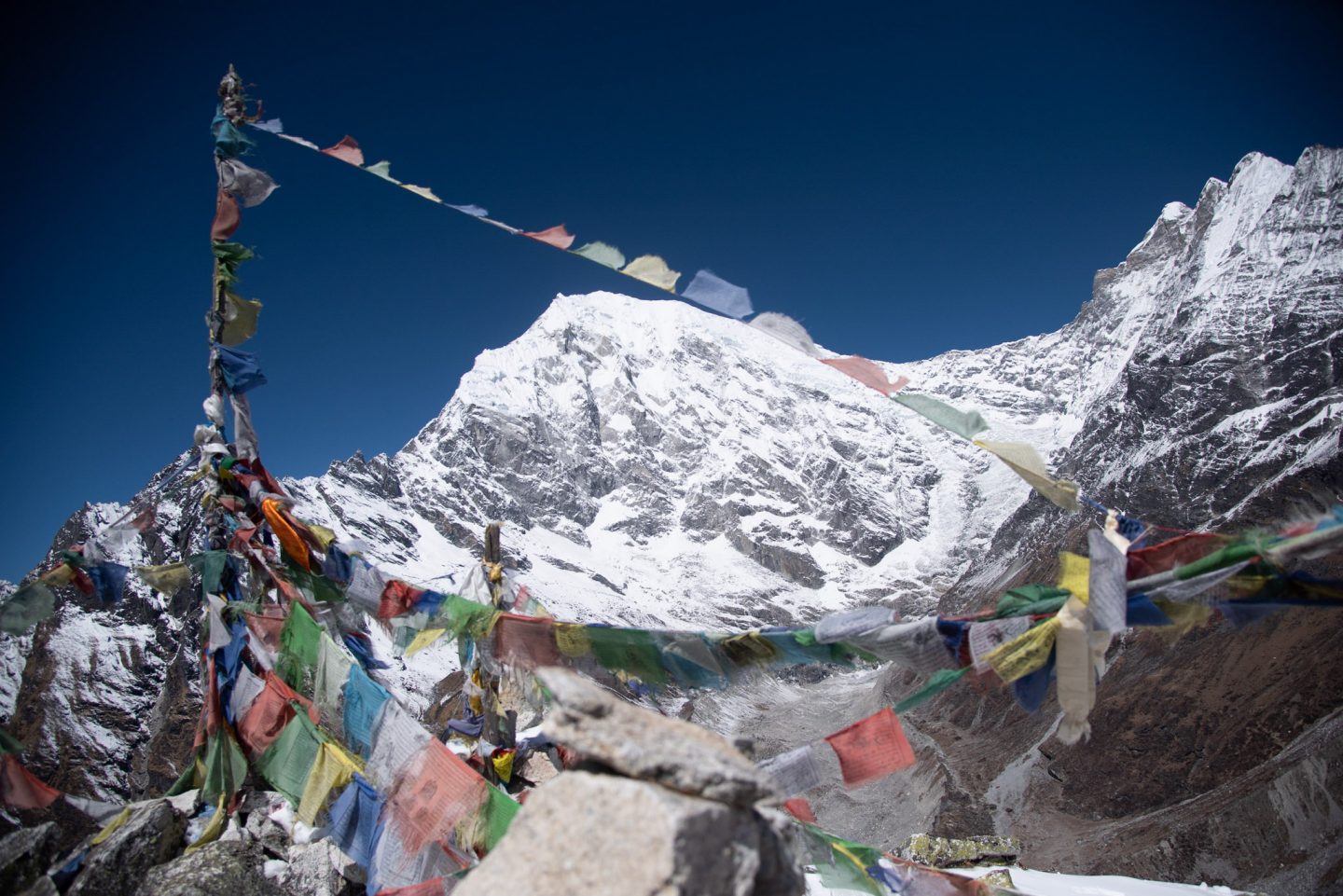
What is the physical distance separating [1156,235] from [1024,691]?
238 meters

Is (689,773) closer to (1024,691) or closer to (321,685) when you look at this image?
(1024,691)

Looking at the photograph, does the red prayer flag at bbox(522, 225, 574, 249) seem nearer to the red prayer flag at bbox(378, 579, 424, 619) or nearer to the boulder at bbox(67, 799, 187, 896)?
the red prayer flag at bbox(378, 579, 424, 619)

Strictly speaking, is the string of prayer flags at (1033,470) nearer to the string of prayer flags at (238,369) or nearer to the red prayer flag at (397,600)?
the red prayer flag at (397,600)

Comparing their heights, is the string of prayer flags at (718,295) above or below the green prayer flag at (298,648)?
above

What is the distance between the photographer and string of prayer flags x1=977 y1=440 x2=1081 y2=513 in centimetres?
405

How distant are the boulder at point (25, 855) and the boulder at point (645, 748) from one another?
197 inches

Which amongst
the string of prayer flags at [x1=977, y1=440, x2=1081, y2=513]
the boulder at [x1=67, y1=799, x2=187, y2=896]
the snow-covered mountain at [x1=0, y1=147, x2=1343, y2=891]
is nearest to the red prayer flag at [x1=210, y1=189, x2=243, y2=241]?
the snow-covered mountain at [x1=0, y1=147, x2=1343, y2=891]

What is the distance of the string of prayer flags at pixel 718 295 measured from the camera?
4.43 metres

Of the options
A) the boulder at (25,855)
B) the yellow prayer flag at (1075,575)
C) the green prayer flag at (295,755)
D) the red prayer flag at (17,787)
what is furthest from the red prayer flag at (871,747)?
the red prayer flag at (17,787)

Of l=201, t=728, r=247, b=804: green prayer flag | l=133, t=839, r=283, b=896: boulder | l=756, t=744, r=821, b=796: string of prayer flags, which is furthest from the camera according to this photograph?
l=201, t=728, r=247, b=804: green prayer flag

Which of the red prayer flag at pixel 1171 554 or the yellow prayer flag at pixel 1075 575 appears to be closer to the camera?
the red prayer flag at pixel 1171 554

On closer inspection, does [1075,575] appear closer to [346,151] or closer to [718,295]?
[718,295]

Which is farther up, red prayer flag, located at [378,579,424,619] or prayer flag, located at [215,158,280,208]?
prayer flag, located at [215,158,280,208]

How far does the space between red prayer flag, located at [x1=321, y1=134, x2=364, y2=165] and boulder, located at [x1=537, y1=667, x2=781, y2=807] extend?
18.1ft
